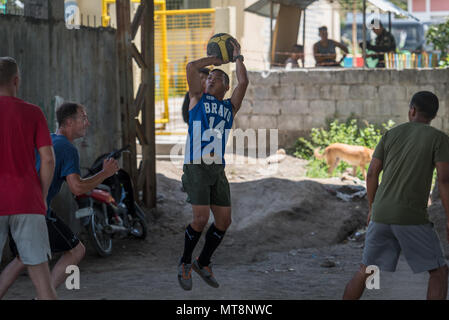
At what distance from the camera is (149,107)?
1006 centimetres

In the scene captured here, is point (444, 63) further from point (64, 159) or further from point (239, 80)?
point (64, 159)

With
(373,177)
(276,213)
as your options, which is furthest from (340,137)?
(373,177)

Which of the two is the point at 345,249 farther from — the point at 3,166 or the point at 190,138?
the point at 3,166

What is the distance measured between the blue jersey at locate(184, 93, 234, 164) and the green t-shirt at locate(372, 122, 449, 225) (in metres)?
1.59

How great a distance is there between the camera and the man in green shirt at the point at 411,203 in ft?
15.5

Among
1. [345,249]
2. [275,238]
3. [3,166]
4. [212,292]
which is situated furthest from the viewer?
[275,238]

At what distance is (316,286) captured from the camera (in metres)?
6.80

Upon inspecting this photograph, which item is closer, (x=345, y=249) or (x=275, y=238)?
(x=345, y=249)

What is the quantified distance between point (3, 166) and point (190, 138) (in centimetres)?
191

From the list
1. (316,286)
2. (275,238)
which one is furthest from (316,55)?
(316,286)

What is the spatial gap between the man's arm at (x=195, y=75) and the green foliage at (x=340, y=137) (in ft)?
26.8

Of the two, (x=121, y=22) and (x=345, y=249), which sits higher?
(x=121, y=22)

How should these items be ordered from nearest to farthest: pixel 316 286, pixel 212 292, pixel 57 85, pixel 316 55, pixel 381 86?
pixel 212 292
pixel 316 286
pixel 57 85
pixel 381 86
pixel 316 55

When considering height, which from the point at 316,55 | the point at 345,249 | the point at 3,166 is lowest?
the point at 345,249
